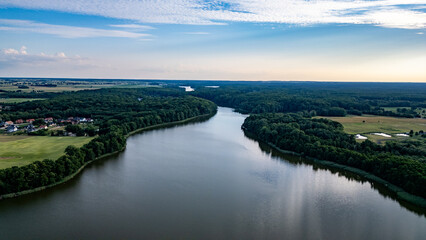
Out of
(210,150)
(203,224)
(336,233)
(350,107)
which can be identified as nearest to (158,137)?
(210,150)

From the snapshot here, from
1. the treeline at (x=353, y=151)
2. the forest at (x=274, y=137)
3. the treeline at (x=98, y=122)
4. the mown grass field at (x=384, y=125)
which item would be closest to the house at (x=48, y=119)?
the forest at (x=274, y=137)

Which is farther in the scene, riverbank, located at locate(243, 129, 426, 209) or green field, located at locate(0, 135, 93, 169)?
green field, located at locate(0, 135, 93, 169)

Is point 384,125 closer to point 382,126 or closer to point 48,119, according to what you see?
point 382,126

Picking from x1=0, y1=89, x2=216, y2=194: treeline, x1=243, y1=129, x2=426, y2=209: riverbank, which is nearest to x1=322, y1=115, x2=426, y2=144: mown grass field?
x1=243, y1=129, x2=426, y2=209: riverbank

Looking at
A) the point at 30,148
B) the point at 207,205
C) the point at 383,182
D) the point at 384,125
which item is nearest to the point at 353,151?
the point at 383,182

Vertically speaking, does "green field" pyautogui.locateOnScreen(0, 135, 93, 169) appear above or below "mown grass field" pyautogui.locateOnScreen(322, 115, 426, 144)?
below

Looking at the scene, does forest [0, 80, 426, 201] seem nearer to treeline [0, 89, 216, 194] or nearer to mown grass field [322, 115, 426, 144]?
treeline [0, 89, 216, 194]
